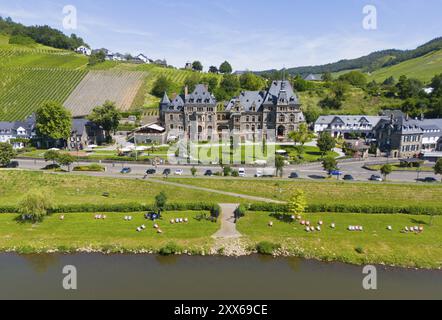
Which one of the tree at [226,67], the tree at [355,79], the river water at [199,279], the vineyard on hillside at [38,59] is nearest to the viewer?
the river water at [199,279]

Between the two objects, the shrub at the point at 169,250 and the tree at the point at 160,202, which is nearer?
the shrub at the point at 169,250

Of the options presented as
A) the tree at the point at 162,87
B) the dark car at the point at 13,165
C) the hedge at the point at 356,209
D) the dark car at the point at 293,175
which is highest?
the tree at the point at 162,87

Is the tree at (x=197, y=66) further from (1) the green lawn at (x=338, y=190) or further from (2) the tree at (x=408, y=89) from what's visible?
(1) the green lawn at (x=338, y=190)

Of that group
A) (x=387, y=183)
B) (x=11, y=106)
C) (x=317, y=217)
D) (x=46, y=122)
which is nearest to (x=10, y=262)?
(x=317, y=217)

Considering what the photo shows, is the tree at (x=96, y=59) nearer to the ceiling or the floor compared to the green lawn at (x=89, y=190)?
nearer to the ceiling

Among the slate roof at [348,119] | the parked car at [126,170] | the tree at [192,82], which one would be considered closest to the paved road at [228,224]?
the parked car at [126,170]

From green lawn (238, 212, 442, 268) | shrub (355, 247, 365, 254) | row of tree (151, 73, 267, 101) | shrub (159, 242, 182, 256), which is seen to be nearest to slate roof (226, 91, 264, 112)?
row of tree (151, 73, 267, 101)

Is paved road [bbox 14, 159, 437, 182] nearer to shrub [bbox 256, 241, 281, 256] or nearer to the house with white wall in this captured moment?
shrub [bbox 256, 241, 281, 256]
